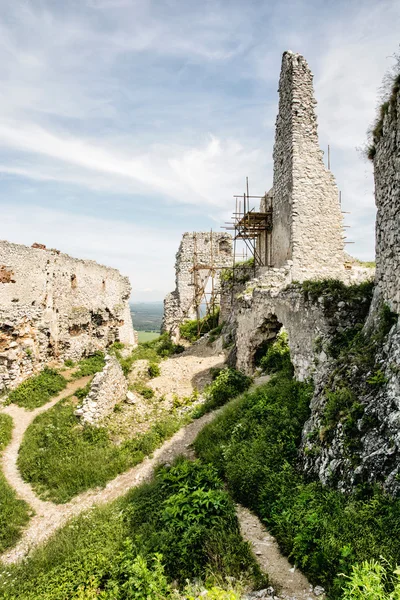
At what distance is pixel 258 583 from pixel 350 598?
1482 mm

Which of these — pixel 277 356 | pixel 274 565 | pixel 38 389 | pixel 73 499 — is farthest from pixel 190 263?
pixel 274 565

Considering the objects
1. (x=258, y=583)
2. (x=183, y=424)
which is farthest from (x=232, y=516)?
(x=183, y=424)

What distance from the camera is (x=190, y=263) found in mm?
30391

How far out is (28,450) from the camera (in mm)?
10602

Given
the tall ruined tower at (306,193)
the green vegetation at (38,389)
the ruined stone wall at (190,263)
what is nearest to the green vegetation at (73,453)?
the green vegetation at (38,389)

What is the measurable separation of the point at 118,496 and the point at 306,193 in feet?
46.7

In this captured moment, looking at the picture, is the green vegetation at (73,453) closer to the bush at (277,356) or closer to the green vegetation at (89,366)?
the bush at (277,356)

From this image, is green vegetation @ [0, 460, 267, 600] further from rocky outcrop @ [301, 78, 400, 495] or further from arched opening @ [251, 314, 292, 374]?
arched opening @ [251, 314, 292, 374]

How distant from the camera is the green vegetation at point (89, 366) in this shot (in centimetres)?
1731

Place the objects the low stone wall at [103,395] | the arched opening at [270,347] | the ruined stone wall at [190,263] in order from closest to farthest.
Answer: the low stone wall at [103,395] < the arched opening at [270,347] < the ruined stone wall at [190,263]

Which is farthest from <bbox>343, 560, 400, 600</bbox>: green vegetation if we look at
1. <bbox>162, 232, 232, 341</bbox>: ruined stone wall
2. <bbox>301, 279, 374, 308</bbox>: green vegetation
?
<bbox>162, 232, 232, 341</bbox>: ruined stone wall

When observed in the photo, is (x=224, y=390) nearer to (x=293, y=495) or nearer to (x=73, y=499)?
(x=73, y=499)

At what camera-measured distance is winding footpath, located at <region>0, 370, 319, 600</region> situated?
4574mm

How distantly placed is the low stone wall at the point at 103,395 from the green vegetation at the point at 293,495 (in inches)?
157
